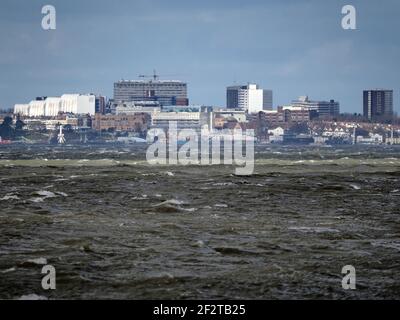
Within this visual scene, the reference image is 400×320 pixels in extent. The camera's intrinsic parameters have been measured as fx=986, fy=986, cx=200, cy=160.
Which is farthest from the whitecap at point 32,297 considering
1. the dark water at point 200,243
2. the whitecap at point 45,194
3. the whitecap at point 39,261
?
the whitecap at point 45,194

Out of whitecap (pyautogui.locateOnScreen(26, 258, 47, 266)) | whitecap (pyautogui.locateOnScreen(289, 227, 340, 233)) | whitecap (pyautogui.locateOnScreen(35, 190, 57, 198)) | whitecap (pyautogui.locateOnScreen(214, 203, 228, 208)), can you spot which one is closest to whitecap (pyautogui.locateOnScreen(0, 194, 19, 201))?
whitecap (pyautogui.locateOnScreen(35, 190, 57, 198))

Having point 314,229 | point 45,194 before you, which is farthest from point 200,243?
point 45,194

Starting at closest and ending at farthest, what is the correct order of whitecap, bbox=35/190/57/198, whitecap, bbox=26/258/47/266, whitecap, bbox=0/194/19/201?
whitecap, bbox=26/258/47/266 < whitecap, bbox=0/194/19/201 < whitecap, bbox=35/190/57/198

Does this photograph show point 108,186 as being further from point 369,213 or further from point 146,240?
point 146,240

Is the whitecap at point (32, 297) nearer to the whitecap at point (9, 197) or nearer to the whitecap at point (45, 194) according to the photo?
the whitecap at point (9, 197)

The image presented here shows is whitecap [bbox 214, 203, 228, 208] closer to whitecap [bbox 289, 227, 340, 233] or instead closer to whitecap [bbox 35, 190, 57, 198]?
whitecap [bbox 35, 190, 57, 198]

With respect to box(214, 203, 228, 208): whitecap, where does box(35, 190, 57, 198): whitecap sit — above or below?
below

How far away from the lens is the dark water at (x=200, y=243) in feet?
69.3

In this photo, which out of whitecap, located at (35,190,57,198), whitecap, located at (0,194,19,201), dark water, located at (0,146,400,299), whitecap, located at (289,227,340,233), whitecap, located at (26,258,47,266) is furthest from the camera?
whitecap, located at (35,190,57,198)

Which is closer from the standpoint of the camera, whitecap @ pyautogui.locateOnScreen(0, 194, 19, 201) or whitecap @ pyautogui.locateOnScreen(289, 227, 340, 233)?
whitecap @ pyautogui.locateOnScreen(289, 227, 340, 233)

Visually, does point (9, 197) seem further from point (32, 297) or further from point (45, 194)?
point (32, 297)

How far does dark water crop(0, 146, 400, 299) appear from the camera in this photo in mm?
21109

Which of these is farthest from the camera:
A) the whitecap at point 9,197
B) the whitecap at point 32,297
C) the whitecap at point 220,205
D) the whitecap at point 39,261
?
the whitecap at point 9,197

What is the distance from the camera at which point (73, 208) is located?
39844 millimetres
